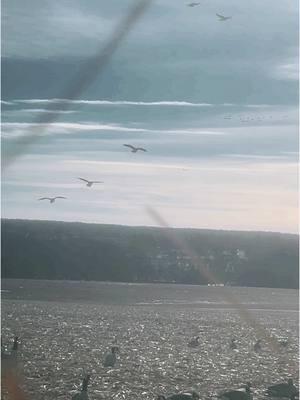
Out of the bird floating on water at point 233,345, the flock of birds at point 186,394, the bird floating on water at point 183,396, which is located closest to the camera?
the bird floating on water at point 183,396

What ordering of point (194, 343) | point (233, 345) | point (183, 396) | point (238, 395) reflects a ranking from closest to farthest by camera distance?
point (183, 396) < point (238, 395) < point (194, 343) < point (233, 345)

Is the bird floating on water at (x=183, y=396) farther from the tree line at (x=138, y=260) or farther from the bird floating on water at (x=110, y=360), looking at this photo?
the tree line at (x=138, y=260)

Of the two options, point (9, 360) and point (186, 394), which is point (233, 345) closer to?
point (9, 360)

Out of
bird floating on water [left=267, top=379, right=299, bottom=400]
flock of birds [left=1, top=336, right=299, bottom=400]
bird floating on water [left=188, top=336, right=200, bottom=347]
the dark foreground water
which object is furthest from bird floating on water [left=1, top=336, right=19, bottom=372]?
bird floating on water [left=267, top=379, right=299, bottom=400]

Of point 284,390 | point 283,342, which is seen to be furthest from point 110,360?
point 283,342

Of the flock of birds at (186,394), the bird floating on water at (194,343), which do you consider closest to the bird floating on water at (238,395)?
the flock of birds at (186,394)
